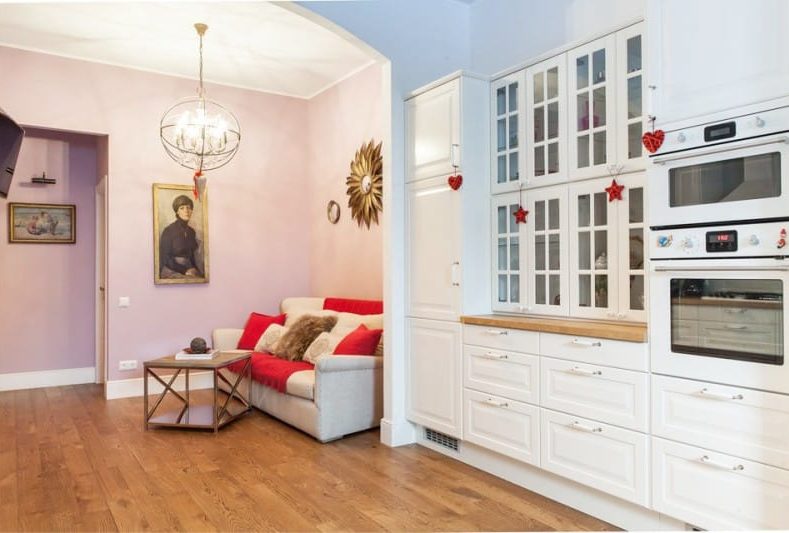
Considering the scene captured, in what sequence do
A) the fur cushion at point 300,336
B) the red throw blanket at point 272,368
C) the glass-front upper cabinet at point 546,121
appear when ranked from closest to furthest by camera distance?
the glass-front upper cabinet at point 546,121 → the red throw blanket at point 272,368 → the fur cushion at point 300,336

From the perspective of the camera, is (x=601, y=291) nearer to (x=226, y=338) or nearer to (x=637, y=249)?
(x=637, y=249)

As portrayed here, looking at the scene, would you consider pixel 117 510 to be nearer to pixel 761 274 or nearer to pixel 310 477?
pixel 310 477

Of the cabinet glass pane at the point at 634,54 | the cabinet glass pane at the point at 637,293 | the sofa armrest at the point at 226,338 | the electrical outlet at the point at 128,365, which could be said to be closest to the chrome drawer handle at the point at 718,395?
the cabinet glass pane at the point at 637,293

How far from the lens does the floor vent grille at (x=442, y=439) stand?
3616 millimetres

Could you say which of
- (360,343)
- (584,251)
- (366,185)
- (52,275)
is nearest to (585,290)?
(584,251)

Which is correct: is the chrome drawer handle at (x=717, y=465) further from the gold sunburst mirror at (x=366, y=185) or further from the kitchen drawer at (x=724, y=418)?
the gold sunburst mirror at (x=366, y=185)

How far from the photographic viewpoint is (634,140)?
286 centimetres

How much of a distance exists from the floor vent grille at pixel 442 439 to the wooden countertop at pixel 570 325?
2.50 ft

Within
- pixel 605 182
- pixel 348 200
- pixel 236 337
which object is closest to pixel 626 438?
pixel 605 182

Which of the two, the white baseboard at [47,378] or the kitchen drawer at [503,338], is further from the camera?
the white baseboard at [47,378]

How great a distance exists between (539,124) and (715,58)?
1132mm

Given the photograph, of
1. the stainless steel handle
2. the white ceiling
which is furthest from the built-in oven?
the white ceiling

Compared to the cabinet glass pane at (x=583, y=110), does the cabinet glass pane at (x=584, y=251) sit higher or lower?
lower

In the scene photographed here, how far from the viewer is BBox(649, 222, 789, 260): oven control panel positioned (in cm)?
209
